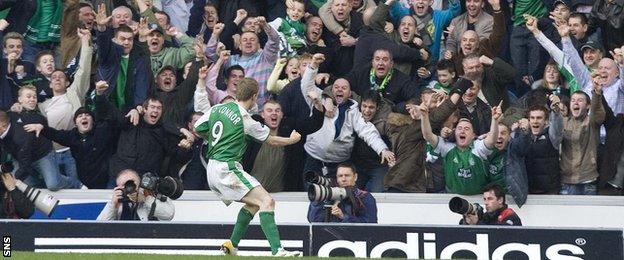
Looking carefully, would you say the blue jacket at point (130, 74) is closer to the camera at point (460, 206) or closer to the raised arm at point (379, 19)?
the raised arm at point (379, 19)

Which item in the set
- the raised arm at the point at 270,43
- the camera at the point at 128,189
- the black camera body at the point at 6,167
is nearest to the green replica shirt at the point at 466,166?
the raised arm at the point at 270,43

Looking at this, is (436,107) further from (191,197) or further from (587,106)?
(191,197)

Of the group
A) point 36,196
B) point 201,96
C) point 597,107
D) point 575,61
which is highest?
point 575,61

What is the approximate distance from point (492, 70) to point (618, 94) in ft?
5.31

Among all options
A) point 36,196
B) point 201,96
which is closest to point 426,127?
point 201,96

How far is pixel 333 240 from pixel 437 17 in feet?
17.5

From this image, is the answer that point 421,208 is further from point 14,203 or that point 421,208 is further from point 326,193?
point 14,203

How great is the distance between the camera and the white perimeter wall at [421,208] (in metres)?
19.2

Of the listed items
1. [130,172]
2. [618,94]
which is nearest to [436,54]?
[618,94]

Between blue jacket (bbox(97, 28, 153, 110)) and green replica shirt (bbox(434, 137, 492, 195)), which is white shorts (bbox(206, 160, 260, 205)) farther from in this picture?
blue jacket (bbox(97, 28, 153, 110))

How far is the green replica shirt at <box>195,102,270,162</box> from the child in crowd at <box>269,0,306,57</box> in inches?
191

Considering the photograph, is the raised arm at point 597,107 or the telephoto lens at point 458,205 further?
the raised arm at point 597,107

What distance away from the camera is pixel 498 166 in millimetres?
19359

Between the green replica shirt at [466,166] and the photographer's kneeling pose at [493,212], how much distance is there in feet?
2.80
